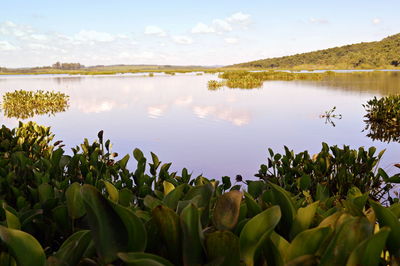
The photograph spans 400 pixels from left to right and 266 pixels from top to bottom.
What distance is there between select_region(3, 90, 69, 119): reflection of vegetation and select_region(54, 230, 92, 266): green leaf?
1936cm

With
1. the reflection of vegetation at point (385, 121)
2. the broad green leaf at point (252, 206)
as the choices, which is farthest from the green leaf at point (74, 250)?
the reflection of vegetation at point (385, 121)

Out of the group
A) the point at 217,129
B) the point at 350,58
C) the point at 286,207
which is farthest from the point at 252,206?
the point at 350,58

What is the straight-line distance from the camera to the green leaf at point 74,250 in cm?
128

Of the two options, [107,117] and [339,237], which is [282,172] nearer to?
[339,237]

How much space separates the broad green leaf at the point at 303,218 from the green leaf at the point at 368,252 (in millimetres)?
423

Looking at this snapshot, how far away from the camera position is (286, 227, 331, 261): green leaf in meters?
1.25

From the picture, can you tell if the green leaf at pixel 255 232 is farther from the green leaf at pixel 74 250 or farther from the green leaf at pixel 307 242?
the green leaf at pixel 74 250

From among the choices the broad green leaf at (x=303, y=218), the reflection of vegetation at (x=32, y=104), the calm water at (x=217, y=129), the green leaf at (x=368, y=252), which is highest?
the green leaf at (x=368, y=252)

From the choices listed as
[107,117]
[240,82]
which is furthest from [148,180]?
[240,82]

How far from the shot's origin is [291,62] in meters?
146

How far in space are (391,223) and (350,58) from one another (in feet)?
456

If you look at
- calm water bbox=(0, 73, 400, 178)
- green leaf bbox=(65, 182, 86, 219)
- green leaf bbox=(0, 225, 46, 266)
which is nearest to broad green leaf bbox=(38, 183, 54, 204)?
green leaf bbox=(65, 182, 86, 219)

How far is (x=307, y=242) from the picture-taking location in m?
1.28

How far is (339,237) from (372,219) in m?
0.39
